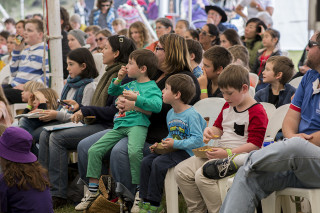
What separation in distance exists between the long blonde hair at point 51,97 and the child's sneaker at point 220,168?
2.41 m

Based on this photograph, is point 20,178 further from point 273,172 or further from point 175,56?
point 175,56

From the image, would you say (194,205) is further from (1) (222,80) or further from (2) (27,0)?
(2) (27,0)

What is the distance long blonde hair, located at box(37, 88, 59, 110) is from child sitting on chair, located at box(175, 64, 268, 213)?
2057 millimetres

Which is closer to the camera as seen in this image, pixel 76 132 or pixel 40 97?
pixel 76 132

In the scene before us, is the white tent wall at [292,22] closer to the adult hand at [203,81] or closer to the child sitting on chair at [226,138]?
the adult hand at [203,81]

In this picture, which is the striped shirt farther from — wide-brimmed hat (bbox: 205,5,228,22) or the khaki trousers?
the khaki trousers

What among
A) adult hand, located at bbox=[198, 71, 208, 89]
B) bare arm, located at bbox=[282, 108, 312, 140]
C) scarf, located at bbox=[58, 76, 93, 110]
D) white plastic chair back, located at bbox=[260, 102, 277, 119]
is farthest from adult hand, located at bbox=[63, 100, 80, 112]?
bare arm, located at bbox=[282, 108, 312, 140]

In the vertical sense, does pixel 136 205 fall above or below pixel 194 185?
below

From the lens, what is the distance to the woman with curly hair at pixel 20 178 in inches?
146

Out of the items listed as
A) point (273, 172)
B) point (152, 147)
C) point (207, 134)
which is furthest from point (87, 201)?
point (273, 172)

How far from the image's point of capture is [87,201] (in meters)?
4.91

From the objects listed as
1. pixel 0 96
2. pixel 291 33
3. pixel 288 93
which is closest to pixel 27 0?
pixel 291 33

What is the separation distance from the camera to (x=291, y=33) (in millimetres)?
14852

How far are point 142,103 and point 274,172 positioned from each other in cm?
149
